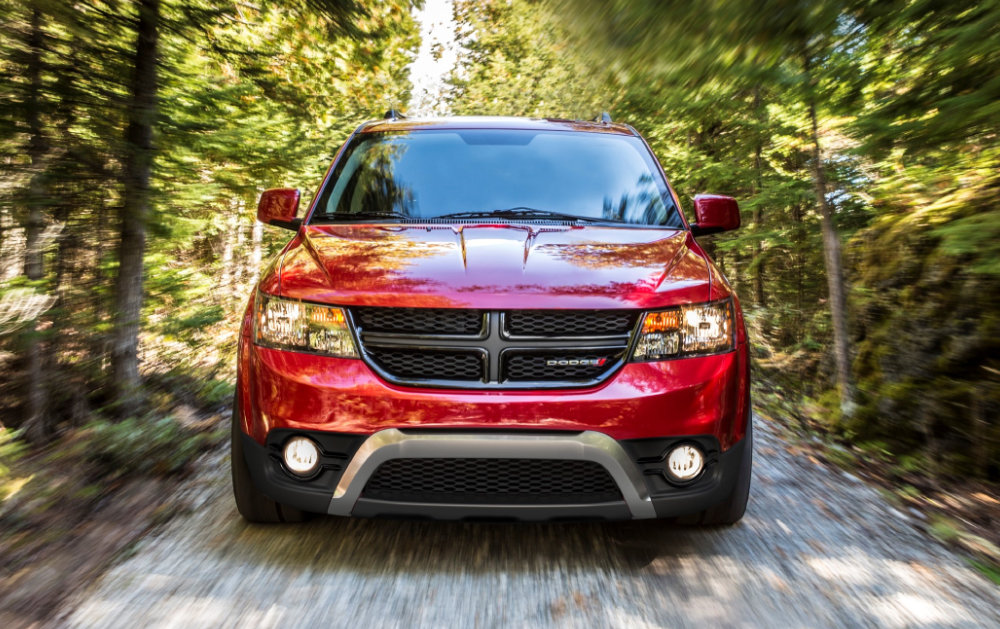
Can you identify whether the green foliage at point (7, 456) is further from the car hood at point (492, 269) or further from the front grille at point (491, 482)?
the front grille at point (491, 482)

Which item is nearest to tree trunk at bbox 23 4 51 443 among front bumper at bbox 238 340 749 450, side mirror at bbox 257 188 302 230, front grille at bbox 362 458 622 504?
side mirror at bbox 257 188 302 230

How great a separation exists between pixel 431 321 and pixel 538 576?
1033 mm

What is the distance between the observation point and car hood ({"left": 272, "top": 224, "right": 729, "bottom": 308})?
105 inches

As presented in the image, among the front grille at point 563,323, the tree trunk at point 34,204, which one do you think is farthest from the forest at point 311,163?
the front grille at point 563,323

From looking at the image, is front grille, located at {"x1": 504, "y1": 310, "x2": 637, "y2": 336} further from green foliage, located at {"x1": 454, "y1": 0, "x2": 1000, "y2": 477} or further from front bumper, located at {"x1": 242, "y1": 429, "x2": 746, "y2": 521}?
green foliage, located at {"x1": 454, "y1": 0, "x2": 1000, "y2": 477}

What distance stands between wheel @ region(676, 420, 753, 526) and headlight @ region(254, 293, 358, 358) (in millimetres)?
1565

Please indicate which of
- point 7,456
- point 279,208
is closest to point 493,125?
point 279,208

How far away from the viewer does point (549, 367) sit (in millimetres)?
2674

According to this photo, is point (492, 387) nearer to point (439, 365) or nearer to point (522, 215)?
point (439, 365)

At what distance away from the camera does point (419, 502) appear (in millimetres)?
2613

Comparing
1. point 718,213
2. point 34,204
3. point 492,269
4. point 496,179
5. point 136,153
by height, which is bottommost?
point 492,269

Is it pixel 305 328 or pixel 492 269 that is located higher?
pixel 492 269

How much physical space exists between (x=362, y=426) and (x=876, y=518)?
249 centimetres

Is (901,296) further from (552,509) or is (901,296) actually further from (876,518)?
(552,509)
